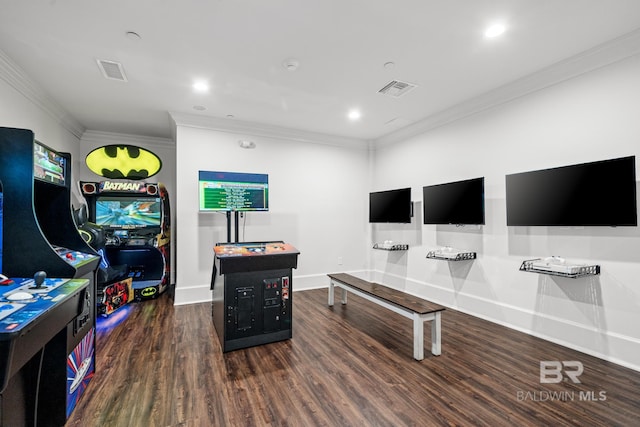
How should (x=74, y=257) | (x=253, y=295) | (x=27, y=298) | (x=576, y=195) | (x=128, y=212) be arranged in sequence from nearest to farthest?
(x=27, y=298), (x=74, y=257), (x=576, y=195), (x=253, y=295), (x=128, y=212)

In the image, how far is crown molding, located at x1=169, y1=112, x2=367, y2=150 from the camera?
444 cm

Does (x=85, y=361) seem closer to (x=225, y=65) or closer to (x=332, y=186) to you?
(x=225, y=65)

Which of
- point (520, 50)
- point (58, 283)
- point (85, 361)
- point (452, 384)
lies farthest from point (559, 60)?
point (85, 361)

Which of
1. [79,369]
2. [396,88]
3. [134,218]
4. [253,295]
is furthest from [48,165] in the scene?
[396,88]

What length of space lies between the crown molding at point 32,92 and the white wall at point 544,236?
5.11 m

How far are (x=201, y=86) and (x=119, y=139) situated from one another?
9.77ft

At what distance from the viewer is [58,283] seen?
170cm

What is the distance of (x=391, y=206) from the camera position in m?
5.07

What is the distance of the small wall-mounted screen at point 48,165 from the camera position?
187cm

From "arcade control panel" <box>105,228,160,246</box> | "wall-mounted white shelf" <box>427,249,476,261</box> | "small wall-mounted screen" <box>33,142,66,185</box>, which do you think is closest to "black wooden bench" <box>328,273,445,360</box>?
"wall-mounted white shelf" <box>427,249,476,261</box>

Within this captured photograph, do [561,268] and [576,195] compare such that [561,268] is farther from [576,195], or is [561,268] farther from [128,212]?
[128,212]

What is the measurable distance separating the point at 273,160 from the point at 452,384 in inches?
159

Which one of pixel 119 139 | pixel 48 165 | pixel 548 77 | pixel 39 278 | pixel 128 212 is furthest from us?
pixel 119 139

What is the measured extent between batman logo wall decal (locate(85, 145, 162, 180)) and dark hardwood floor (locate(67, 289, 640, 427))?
8.45 feet
